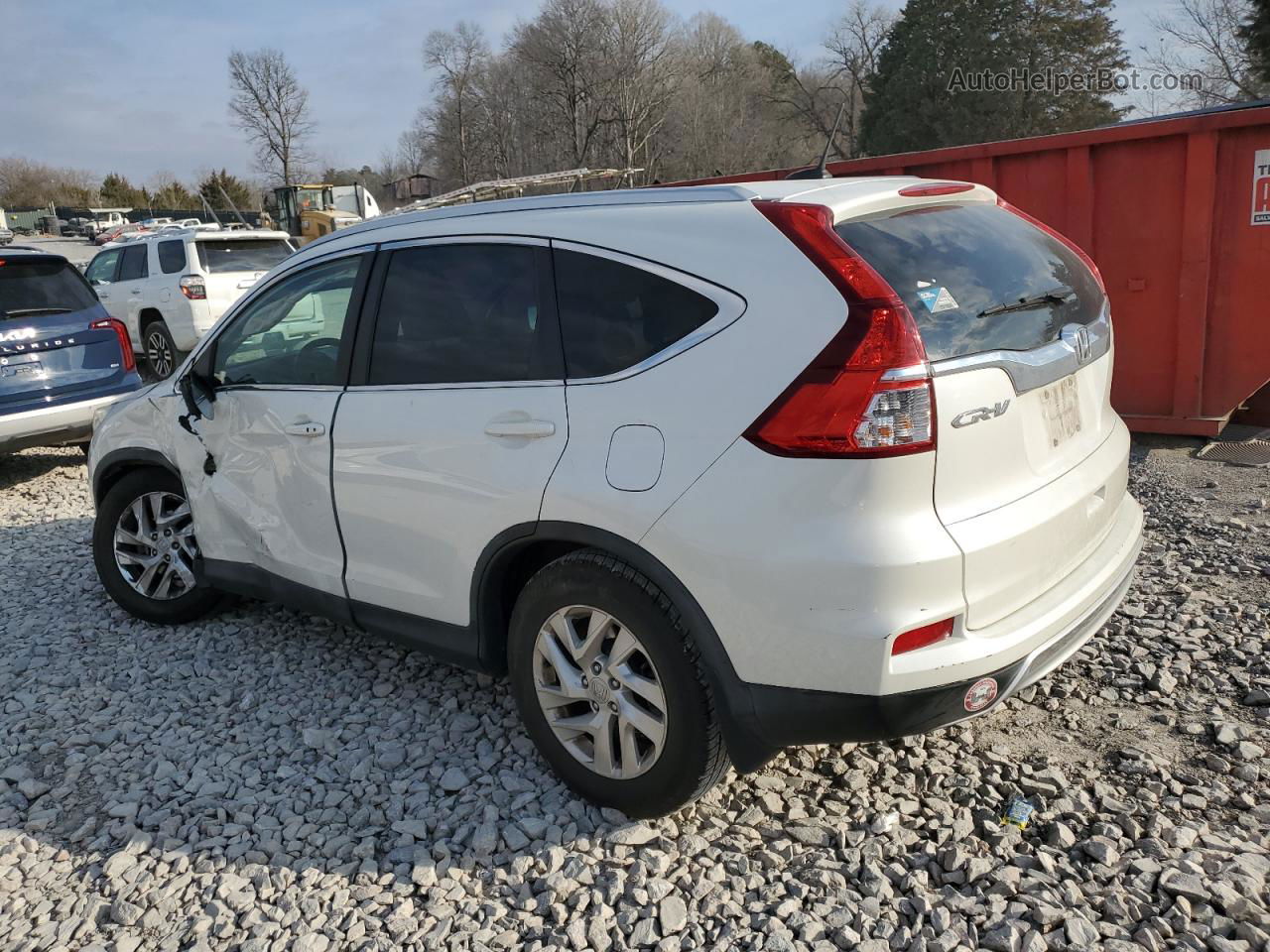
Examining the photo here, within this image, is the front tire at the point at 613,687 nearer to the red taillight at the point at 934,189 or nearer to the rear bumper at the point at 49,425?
the red taillight at the point at 934,189

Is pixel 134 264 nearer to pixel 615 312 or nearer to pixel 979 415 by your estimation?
pixel 615 312

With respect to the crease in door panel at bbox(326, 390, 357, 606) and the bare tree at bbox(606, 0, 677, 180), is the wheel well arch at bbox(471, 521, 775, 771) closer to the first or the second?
the crease in door panel at bbox(326, 390, 357, 606)

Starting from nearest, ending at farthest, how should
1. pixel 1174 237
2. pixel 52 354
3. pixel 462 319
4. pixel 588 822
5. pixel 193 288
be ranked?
pixel 588 822 → pixel 462 319 → pixel 1174 237 → pixel 52 354 → pixel 193 288

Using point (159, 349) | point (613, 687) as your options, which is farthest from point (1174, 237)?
point (159, 349)

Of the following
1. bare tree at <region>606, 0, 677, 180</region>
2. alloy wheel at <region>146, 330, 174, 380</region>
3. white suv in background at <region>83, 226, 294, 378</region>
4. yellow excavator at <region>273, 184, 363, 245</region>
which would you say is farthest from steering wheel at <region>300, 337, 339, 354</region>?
bare tree at <region>606, 0, 677, 180</region>

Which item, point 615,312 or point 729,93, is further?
point 729,93

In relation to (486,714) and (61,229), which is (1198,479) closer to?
(486,714)

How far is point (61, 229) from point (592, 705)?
79.7 meters

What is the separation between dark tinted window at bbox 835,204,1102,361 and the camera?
92.6 inches

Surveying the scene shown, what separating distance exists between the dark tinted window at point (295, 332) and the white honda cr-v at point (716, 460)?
30 mm

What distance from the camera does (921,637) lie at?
2285 millimetres

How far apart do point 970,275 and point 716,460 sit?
2.80 ft

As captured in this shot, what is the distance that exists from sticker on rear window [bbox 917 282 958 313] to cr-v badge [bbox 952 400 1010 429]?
0.26 metres

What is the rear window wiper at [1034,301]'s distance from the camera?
249 centimetres
